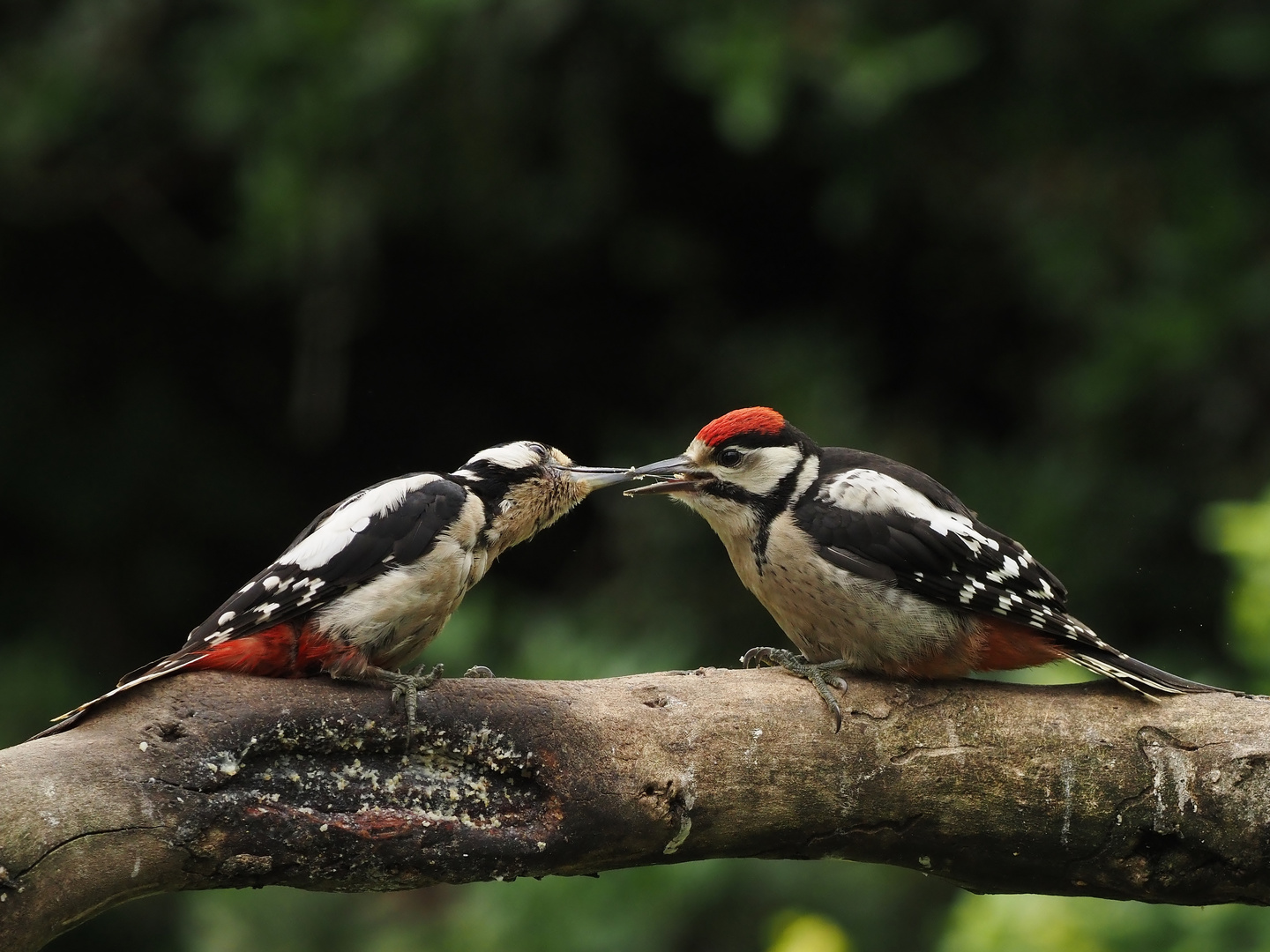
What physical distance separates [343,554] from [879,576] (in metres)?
1.09

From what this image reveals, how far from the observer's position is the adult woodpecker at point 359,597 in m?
2.40

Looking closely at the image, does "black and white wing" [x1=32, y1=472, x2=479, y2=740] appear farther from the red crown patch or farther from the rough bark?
the red crown patch

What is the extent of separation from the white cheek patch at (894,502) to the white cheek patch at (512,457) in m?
0.64

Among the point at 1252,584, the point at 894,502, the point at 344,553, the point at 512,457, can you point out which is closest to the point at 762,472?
the point at 894,502

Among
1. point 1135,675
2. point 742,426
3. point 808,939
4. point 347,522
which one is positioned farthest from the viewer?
point 808,939

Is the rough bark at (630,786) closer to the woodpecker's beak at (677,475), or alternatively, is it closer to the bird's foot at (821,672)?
the bird's foot at (821,672)

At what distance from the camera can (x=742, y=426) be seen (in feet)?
9.79

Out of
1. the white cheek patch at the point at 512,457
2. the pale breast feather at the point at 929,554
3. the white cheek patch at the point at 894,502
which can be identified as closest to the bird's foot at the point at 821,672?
the pale breast feather at the point at 929,554

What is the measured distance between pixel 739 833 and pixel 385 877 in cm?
66

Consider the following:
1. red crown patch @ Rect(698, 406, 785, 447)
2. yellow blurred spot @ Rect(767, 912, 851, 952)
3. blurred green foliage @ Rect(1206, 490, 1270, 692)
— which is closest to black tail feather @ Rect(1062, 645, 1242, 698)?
blurred green foliage @ Rect(1206, 490, 1270, 692)

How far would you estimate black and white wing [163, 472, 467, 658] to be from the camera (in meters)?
2.41

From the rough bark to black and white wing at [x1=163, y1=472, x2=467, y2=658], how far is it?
0.12m

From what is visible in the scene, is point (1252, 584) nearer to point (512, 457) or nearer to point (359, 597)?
point (512, 457)

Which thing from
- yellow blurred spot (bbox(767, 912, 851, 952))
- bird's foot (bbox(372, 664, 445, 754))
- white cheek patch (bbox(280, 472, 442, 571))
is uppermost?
white cheek patch (bbox(280, 472, 442, 571))
